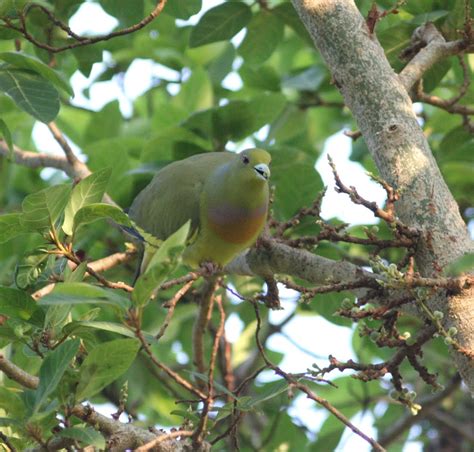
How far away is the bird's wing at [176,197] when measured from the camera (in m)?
3.46

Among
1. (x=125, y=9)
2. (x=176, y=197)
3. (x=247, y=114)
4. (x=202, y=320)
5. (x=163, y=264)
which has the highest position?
(x=125, y=9)

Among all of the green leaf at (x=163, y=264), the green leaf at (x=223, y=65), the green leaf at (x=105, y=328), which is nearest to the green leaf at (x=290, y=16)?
the green leaf at (x=223, y=65)

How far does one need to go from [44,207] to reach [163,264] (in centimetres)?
55

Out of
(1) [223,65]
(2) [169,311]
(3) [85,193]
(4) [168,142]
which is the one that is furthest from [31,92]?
(1) [223,65]

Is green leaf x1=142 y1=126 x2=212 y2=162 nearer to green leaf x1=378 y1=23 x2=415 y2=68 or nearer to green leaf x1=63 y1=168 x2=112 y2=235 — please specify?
green leaf x1=378 y1=23 x2=415 y2=68

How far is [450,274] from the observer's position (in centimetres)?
206

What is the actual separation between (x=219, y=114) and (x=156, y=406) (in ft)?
6.19

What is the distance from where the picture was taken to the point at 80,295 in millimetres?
1870

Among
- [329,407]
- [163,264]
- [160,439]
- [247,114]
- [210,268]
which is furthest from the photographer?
[247,114]

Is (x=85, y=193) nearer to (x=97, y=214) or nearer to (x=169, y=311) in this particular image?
(x=97, y=214)

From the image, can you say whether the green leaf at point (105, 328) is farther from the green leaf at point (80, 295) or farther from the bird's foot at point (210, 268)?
the bird's foot at point (210, 268)

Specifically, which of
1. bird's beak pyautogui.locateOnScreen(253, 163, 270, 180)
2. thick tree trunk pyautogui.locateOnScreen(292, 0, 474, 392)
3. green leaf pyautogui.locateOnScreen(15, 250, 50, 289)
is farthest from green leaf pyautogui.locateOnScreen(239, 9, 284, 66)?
green leaf pyautogui.locateOnScreen(15, 250, 50, 289)

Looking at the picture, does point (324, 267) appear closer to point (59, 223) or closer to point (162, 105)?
point (59, 223)

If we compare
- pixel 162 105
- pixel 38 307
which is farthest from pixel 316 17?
pixel 162 105
